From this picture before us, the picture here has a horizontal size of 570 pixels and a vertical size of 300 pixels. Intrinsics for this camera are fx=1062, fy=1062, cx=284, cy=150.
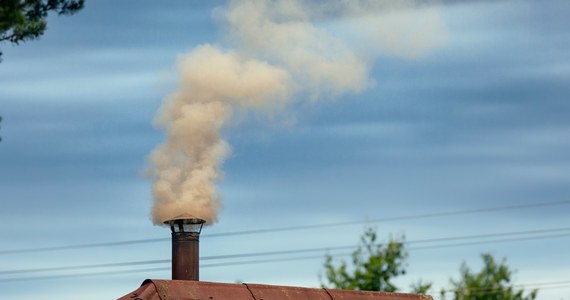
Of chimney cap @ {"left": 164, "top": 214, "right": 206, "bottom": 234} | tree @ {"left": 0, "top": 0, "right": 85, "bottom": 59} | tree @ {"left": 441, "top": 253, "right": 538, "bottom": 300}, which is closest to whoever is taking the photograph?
tree @ {"left": 0, "top": 0, "right": 85, "bottom": 59}

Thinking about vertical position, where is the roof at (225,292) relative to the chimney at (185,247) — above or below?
below

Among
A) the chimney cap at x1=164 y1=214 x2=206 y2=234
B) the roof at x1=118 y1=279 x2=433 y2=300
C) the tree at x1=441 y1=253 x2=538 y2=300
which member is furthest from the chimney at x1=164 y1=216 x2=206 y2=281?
the tree at x1=441 y1=253 x2=538 y2=300

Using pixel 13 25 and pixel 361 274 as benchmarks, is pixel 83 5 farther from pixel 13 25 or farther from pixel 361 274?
pixel 361 274

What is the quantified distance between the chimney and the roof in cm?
151

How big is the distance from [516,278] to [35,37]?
45.4 meters

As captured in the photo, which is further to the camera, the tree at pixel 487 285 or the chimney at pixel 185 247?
the tree at pixel 487 285

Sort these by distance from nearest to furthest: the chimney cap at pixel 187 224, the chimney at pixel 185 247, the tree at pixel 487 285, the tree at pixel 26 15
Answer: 1. the tree at pixel 26 15
2. the chimney at pixel 185 247
3. the chimney cap at pixel 187 224
4. the tree at pixel 487 285

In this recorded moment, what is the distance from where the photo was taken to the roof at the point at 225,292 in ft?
64.5

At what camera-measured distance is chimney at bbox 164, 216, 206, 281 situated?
72.0 ft

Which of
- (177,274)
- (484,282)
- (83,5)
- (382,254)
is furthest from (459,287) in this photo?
(83,5)

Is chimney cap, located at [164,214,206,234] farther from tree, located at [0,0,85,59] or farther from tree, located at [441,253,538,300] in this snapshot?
tree, located at [441,253,538,300]

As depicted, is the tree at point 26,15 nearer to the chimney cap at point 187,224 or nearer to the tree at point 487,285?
the chimney cap at point 187,224

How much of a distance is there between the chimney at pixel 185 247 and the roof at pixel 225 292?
4.97 feet

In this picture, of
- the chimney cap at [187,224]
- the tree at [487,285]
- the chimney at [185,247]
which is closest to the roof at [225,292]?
the chimney at [185,247]
